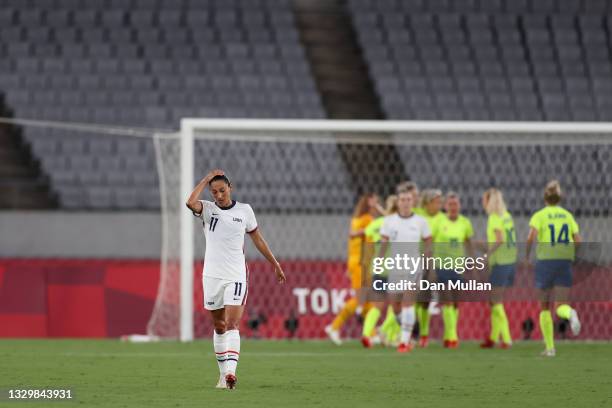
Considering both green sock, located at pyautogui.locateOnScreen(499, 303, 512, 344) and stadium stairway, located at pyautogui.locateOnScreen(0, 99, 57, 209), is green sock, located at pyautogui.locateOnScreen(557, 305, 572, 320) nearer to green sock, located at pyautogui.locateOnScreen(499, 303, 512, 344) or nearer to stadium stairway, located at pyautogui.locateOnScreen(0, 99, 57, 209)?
green sock, located at pyautogui.locateOnScreen(499, 303, 512, 344)

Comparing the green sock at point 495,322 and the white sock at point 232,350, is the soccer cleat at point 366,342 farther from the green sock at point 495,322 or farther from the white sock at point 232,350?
the white sock at point 232,350

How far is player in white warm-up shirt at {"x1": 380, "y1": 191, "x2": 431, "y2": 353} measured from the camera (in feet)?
47.7

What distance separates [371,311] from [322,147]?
20.3 feet

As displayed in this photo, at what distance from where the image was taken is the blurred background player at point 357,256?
15867 mm

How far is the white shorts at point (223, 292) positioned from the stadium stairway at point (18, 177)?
1090 cm

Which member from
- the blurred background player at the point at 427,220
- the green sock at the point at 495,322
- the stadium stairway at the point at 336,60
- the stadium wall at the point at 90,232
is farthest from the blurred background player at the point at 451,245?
the stadium stairway at the point at 336,60

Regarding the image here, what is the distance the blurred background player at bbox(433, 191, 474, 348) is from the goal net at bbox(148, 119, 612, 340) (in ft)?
2.89

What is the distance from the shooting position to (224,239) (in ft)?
32.6

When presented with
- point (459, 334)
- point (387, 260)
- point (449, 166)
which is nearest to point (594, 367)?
point (387, 260)

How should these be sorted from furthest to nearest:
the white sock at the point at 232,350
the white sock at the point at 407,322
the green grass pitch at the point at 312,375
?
1. the white sock at the point at 407,322
2. the white sock at the point at 232,350
3. the green grass pitch at the point at 312,375

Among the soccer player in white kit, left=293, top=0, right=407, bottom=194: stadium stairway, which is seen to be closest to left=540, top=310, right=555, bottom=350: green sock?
the soccer player in white kit

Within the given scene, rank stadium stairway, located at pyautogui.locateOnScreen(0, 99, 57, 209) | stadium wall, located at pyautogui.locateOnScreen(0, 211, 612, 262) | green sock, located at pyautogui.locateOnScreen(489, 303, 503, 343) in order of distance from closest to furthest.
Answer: green sock, located at pyautogui.locateOnScreen(489, 303, 503, 343), stadium wall, located at pyautogui.locateOnScreen(0, 211, 612, 262), stadium stairway, located at pyautogui.locateOnScreen(0, 99, 57, 209)

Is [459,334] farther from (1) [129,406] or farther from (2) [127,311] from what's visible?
(1) [129,406]

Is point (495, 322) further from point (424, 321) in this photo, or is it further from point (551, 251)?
point (551, 251)
